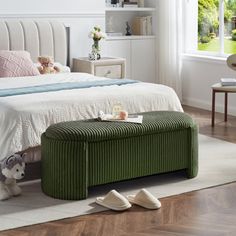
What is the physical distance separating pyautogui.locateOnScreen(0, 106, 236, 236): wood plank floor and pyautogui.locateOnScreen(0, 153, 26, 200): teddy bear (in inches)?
21.8

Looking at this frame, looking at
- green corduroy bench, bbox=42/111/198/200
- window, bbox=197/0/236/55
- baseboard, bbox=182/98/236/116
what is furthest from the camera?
window, bbox=197/0/236/55

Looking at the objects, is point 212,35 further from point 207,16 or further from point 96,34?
point 96,34

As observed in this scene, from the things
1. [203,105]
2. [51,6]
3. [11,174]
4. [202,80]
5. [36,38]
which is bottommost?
[203,105]

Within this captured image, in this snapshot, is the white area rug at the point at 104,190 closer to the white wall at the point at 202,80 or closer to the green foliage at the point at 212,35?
the white wall at the point at 202,80

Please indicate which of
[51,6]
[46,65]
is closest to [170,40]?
[51,6]

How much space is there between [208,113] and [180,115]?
2601 mm

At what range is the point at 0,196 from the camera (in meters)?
3.73

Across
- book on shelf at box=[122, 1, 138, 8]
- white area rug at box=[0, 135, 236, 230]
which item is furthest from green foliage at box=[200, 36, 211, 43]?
white area rug at box=[0, 135, 236, 230]

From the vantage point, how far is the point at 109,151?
12.2 ft

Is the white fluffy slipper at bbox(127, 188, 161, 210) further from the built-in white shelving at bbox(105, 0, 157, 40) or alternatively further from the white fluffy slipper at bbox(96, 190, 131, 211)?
the built-in white shelving at bbox(105, 0, 157, 40)

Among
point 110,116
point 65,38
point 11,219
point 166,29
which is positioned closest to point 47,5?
point 65,38

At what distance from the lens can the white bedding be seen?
3.92 meters

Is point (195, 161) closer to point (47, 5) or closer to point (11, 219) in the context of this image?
point (11, 219)

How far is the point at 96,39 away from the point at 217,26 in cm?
152
